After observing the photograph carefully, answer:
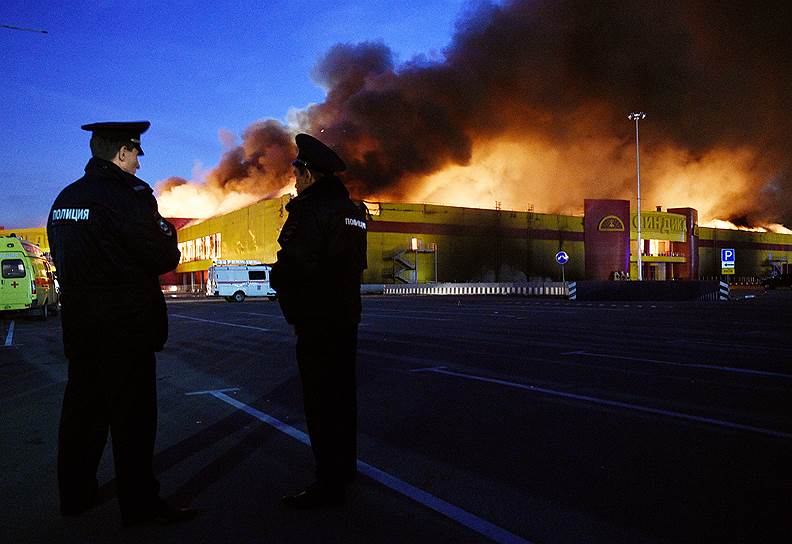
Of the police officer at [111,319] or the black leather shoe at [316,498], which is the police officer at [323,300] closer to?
the black leather shoe at [316,498]

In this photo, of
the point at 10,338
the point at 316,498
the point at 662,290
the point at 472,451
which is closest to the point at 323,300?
the point at 316,498

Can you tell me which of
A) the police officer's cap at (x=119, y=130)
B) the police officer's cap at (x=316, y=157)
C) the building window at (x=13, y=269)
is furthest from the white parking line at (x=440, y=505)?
the building window at (x=13, y=269)

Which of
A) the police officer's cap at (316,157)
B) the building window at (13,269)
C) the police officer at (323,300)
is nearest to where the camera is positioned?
the police officer at (323,300)

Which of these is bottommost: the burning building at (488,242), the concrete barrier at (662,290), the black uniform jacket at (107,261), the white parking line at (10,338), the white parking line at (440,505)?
the white parking line at (10,338)

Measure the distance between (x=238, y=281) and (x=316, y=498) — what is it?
110 feet

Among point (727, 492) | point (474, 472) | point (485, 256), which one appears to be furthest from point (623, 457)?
point (485, 256)

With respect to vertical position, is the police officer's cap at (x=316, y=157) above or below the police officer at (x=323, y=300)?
above

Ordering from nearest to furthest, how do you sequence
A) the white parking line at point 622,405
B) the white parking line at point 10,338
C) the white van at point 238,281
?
the white parking line at point 622,405 < the white parking line at point 10,338 < the white van at point 238,281

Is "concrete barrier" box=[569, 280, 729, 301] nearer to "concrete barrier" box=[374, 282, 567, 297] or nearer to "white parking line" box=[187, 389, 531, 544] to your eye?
"concrete barrier" box=[374, 282, 567, 297]

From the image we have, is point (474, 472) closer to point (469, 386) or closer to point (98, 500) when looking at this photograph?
point (98, 500)

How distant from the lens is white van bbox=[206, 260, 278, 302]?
116ft

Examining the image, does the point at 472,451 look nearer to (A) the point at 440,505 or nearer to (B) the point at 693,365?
(A) the point at 440,505

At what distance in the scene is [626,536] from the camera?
9.37ft

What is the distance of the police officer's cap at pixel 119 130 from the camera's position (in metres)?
3.23
